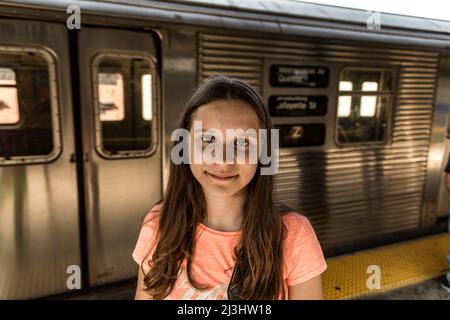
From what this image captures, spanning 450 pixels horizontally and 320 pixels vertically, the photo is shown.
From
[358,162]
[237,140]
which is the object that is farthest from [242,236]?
[358,162]

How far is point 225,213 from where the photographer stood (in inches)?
53.9

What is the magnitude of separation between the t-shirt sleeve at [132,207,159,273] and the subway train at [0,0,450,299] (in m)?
2.02

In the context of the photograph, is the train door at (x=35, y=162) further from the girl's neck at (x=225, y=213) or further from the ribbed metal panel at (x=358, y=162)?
the girl's neck at (x=225, y=213)

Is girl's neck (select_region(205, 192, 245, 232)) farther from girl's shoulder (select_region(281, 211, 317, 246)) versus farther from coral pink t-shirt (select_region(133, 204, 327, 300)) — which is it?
girl's shoulder (select_region(281, 211, 317, 246))

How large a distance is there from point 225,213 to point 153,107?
7.30ft

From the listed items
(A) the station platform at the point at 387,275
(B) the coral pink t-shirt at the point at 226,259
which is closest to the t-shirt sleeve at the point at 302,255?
(B) the coral pink t-shirt at the point at 226,259

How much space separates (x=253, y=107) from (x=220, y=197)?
0.33 meters

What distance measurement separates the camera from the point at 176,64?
3363 mm

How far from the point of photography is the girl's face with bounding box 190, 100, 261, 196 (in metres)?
1.23

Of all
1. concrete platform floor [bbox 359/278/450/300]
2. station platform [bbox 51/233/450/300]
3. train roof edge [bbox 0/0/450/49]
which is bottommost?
concrete platform floor [bbox 359/278/450/300]

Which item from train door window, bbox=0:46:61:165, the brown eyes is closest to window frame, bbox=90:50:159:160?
train door window, bbox=0:46:61:165

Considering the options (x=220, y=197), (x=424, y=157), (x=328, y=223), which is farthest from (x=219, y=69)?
(x=424, y=157)

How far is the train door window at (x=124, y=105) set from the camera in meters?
3.21

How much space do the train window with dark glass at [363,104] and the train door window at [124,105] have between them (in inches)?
80.4
